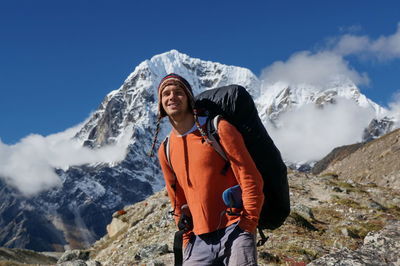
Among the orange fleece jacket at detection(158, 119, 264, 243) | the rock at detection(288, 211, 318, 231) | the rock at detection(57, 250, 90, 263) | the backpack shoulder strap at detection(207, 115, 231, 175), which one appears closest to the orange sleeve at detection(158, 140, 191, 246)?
the orange fleece jacket at detection(158, 119, 264, 243)

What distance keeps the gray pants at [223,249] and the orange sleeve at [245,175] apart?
14 cm

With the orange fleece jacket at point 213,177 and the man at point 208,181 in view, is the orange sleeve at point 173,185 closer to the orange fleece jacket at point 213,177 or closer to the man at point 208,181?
the man at point 208,181

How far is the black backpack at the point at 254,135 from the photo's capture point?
5137 millimetres

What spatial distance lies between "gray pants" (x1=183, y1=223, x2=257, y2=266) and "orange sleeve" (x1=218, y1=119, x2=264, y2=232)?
5.6 inches

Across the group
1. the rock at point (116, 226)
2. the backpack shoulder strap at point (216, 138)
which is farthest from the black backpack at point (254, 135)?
the rock at point (116, 226)

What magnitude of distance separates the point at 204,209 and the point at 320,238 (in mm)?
9937

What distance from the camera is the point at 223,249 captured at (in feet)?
16.3

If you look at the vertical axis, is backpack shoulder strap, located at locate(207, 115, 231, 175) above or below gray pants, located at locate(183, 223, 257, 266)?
above

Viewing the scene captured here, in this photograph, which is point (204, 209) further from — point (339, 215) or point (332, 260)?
point (339, 215)

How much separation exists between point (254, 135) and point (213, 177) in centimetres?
74

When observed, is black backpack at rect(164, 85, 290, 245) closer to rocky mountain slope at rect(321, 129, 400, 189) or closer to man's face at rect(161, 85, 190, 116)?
man's face at rect(161, 85, 190, 116)

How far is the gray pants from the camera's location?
15.6 feet

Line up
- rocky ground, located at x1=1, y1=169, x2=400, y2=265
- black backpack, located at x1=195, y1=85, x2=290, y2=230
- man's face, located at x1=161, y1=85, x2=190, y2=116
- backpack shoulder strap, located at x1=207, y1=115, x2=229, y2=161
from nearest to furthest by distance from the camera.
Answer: backpack shoulder strap, located at x1=207, y1=115, x2=229, y2=161 → black backpack, located at x1=195, y1=85, x2=290, y2=230 → man's face, located at x1=161, y1=85, x2=190, y2=116 → rocky ground, located at x1=1, y1=169, x2=400, y2=265

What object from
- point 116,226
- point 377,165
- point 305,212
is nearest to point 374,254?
point 305,212
